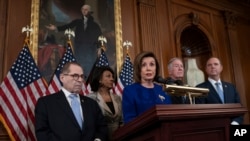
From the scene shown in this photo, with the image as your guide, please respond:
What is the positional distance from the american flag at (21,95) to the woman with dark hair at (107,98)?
2.81ft

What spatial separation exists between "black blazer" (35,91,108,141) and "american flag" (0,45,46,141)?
112cm

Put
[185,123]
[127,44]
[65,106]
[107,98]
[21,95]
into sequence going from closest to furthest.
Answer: [185,123]
[65,106]
[107,98]
[21,95]
[127,44]

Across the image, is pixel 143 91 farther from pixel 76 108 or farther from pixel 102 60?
pixel 102 60

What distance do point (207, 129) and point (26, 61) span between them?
2.90 m

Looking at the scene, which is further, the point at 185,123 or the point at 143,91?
the point at 143,91

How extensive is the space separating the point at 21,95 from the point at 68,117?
4.71ft

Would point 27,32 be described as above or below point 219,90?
above

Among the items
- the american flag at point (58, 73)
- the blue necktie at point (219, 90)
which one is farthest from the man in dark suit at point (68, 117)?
the blue necktie at point (219, 90)

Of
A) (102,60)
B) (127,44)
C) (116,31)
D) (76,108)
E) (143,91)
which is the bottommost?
(76,108)

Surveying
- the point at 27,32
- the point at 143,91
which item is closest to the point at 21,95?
the point at 27,32

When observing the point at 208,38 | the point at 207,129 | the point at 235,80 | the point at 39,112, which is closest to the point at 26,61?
the point at 39,112

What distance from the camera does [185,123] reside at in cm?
151

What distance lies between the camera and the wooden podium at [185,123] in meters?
1.44

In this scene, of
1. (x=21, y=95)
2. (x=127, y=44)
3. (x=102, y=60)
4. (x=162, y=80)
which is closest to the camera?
(x=162, y=80)
